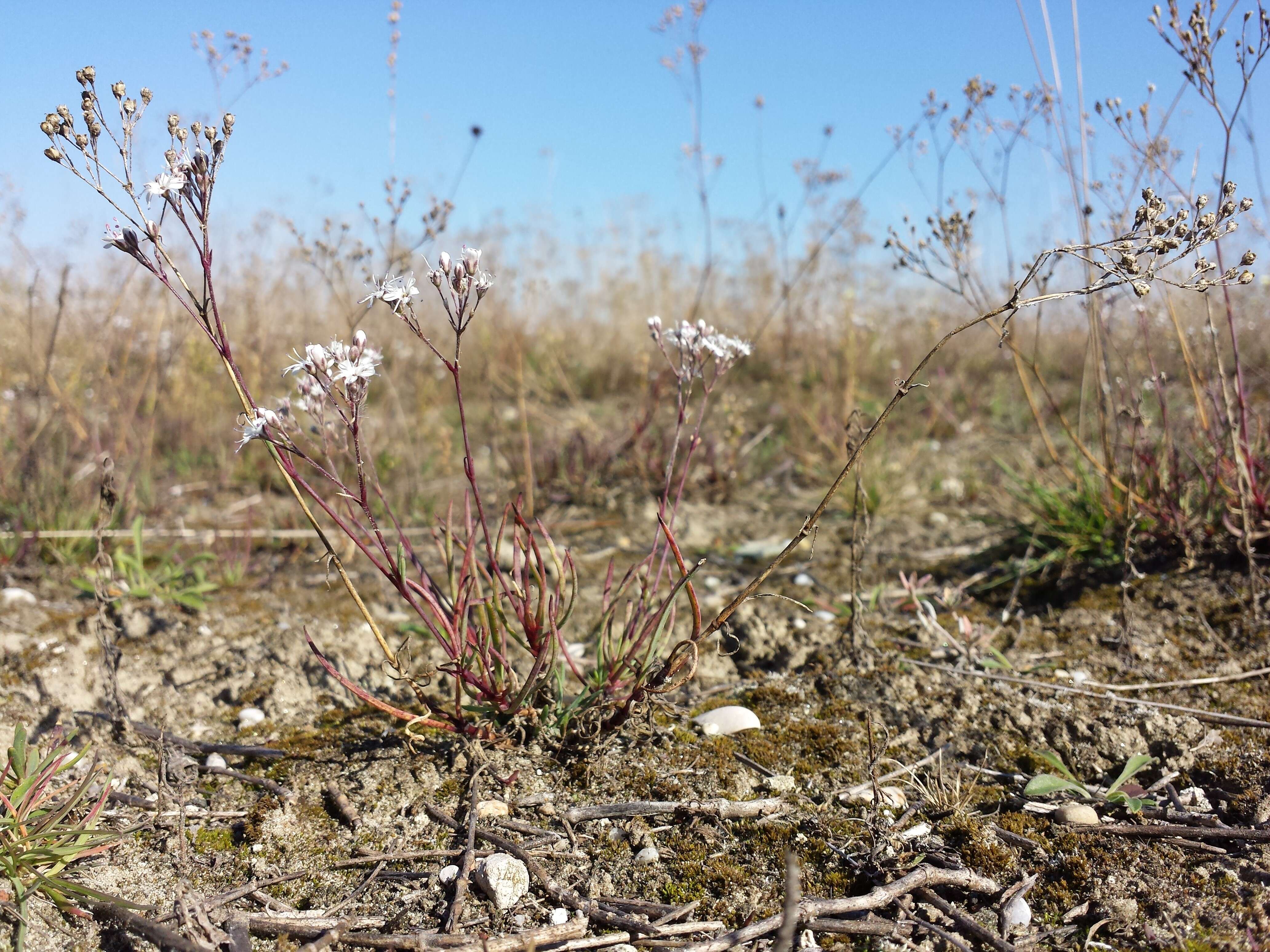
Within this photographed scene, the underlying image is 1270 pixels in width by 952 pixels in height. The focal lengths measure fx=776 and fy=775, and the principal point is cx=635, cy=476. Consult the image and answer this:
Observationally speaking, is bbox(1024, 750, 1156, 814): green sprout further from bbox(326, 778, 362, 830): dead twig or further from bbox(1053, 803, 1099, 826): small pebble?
bbox(326, 778, 362, 830): dead twig

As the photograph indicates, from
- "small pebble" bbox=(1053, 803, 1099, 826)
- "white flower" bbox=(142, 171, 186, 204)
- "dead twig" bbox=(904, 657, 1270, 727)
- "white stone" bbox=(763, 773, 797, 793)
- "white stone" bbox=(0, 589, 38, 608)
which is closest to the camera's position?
"white flower" bbox=(142, 171, 186, 204)

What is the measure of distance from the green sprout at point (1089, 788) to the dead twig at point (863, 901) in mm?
312

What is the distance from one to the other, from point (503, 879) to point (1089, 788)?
1.45 m

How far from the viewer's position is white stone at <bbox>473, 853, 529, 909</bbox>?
5.28ft

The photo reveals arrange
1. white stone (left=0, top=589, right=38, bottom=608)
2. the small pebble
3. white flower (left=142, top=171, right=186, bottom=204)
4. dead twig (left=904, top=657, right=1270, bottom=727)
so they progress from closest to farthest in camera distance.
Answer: white flower (left=142, top=171, right=186, bottom=204)
the small pebble
dead twig (left=904, top=657, right=1270, bottom=727)
white stone (left=0, top=589, right=38, bottom=608)

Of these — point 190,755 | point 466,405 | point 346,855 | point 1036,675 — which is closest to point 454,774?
point 346,855

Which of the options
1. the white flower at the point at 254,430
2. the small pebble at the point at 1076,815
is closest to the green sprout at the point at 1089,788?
the small pebble at the point at 1076,815

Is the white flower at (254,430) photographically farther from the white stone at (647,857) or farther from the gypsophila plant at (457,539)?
the white stone at (647,857)

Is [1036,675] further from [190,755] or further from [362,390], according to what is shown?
[190,755]

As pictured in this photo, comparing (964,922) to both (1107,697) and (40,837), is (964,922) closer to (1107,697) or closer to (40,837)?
(1107,697)

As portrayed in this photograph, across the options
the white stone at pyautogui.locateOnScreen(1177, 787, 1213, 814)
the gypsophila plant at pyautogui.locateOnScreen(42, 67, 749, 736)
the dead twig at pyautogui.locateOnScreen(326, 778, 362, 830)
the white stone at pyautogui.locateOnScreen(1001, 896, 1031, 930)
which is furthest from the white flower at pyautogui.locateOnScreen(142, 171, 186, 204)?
the white stone at pyautogui.locateOnScreen(1177, 787, 1213, 814)

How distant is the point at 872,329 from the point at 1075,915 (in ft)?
19.6

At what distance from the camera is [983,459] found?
5.25 meters

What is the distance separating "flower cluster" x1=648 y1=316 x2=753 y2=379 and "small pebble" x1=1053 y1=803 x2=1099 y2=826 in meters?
1.31
